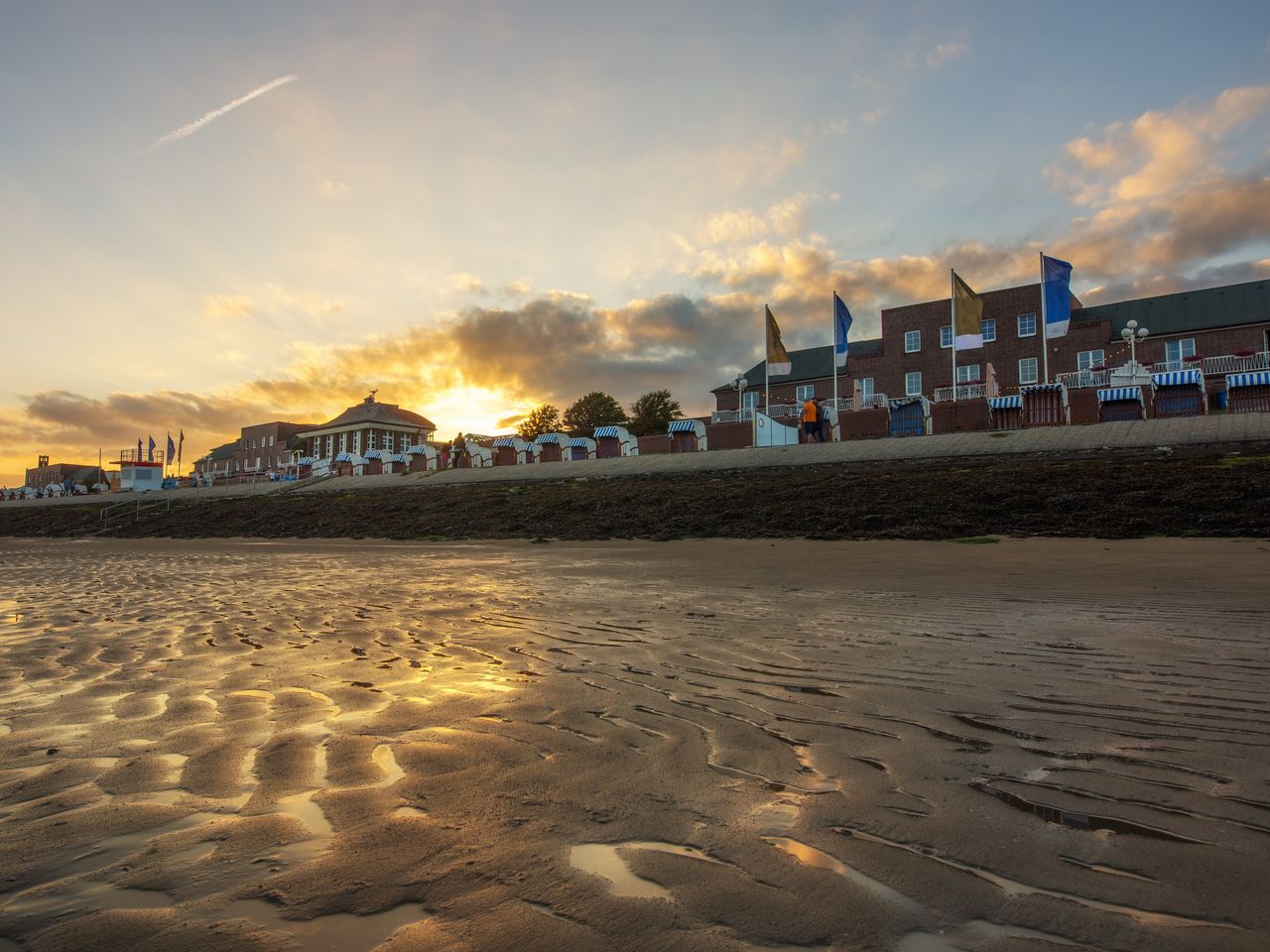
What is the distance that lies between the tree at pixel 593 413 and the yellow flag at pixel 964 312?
135 feet

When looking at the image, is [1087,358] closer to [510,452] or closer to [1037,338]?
[1037,338]

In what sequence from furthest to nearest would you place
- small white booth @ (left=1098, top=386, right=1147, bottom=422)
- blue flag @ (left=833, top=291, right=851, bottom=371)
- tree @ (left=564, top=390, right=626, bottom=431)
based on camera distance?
tree @ (left=564, top=390, right=626, bottom=431) → blue flag @ (left=833, top=291, right=851, bottom=371) → small white booth @ (left=1098, top=386, right=1147, bottom=422)

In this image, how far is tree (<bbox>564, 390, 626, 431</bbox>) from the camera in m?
67.1

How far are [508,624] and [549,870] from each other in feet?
11.5

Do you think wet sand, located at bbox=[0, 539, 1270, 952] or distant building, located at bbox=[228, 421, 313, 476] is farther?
distant building, located at bbox=[228, 421, 313, 476]

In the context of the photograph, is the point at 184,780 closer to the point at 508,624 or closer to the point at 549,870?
the point at 549,870

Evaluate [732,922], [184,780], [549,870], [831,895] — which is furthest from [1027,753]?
[184,780]

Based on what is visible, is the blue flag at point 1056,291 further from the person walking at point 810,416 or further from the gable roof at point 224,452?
the gable roof at point 224,452

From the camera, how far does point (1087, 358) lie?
44562mm

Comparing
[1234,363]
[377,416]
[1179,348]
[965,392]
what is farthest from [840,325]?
[377,416]

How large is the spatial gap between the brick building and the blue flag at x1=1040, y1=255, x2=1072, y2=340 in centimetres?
1580

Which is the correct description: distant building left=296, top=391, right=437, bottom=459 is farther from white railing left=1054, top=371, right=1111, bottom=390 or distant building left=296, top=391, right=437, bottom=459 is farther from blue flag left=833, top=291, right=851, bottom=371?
white railing left=1054, top=371, right=1111, bottom=390

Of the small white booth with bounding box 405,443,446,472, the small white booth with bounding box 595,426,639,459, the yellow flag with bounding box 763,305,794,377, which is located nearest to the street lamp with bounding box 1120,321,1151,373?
the yellow flag with bounding box 763,305,794,377

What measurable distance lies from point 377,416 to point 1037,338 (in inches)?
2673
